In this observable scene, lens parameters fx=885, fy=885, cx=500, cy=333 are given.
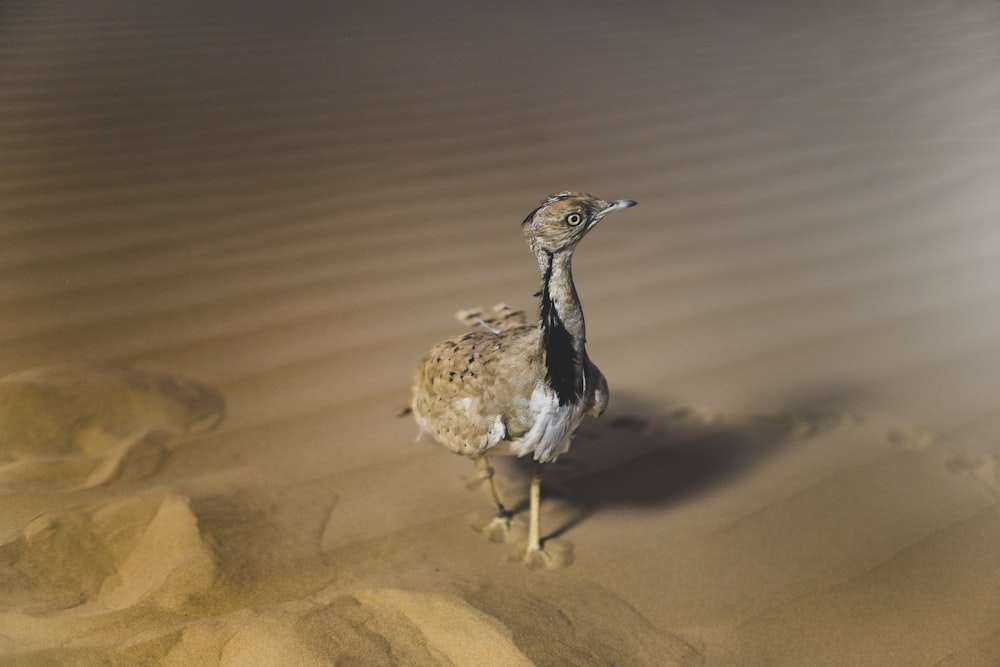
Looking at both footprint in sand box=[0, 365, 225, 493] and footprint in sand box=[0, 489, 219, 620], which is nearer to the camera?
footprint in sand box=[0, 489, 219, 620]

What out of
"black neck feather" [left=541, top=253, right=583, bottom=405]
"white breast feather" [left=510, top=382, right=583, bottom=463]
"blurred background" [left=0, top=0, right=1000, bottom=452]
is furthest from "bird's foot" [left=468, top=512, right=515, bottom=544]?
"blurred background" [left=0, top=0, right=1000, bottom=452]

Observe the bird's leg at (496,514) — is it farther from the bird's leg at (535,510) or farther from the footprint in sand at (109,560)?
the footprint in sand at (109,560)

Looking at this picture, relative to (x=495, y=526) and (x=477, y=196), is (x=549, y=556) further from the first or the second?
Answer: (x=477, y=196)

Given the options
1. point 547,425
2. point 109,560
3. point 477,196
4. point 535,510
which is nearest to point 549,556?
point 535,510

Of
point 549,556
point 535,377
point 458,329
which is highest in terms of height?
point 535,377

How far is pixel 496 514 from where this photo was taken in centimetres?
285

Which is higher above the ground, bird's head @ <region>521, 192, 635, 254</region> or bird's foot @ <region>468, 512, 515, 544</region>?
bird's head @ <region>521, 192, 635, 254</region>

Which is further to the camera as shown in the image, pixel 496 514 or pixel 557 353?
pixel 496 514

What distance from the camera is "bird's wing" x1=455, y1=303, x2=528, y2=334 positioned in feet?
9.52

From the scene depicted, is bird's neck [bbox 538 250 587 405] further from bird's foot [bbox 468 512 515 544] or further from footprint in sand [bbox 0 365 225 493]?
footprint in sand [bbox 0 365 225 493]

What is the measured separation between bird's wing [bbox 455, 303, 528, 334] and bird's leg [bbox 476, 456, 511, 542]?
1.42 ft

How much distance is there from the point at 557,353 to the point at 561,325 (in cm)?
8

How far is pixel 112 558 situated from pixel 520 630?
1.21 m

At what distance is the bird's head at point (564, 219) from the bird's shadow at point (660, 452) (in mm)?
1030
